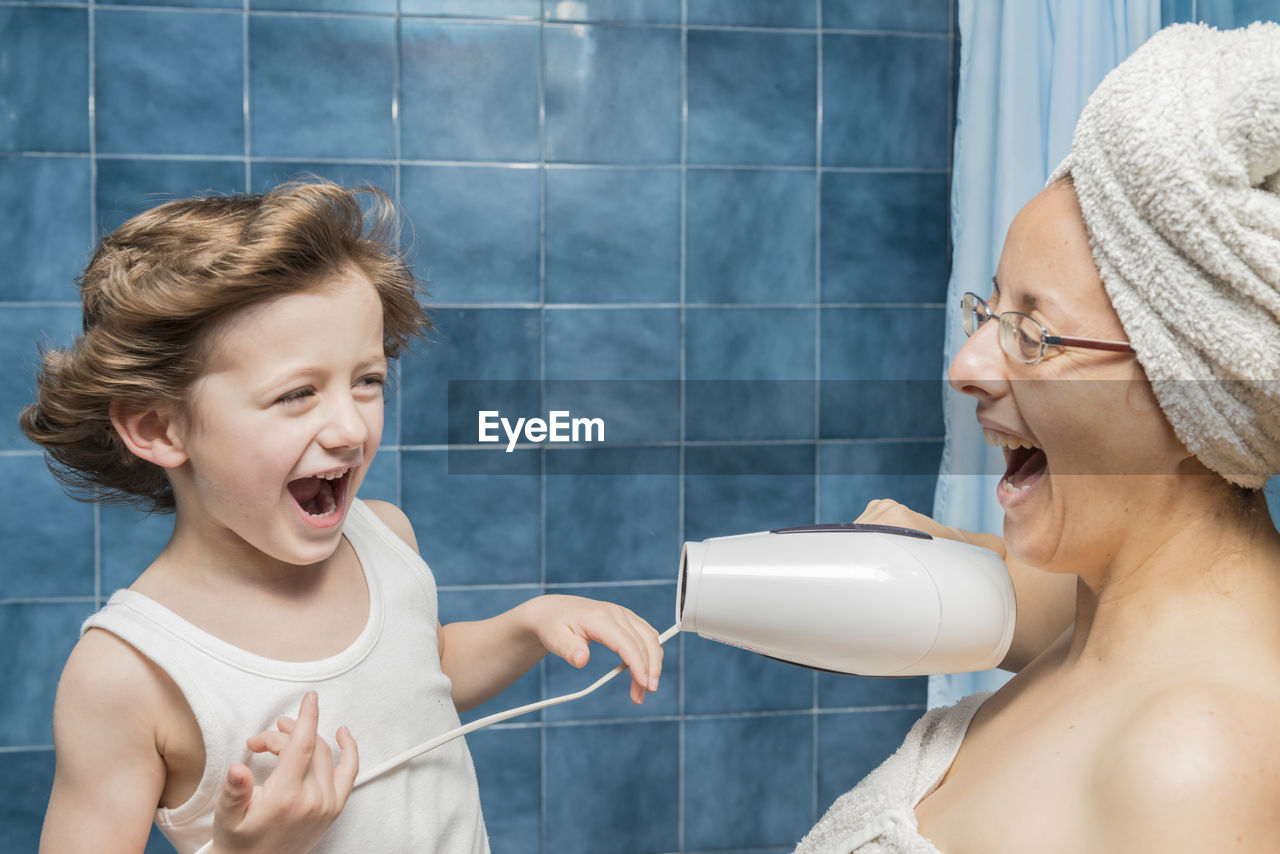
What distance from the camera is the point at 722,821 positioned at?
205 cm

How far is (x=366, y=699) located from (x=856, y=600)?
44 cm

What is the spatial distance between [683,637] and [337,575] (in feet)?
4.07

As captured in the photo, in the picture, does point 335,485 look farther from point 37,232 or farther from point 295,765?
point 37,232

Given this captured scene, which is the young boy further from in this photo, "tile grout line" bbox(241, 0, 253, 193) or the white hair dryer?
"tile grout line" bbox(241, 0, 253, 193)

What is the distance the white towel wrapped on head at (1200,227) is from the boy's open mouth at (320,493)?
0.60m

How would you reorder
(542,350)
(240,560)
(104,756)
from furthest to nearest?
(542,350)
(240,560)
(104,756)

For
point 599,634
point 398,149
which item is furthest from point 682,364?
point 599,634

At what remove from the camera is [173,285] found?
71 centimetres

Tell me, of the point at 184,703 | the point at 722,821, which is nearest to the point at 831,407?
the point at 722,821

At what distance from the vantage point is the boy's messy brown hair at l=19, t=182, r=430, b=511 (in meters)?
0.71

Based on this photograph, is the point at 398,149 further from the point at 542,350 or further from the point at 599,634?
the point at 599,634

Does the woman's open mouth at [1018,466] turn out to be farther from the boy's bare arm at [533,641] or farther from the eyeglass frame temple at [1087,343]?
the boy's bare arm at [533,641]

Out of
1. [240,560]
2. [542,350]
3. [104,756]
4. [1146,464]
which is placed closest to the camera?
[1146,464]
